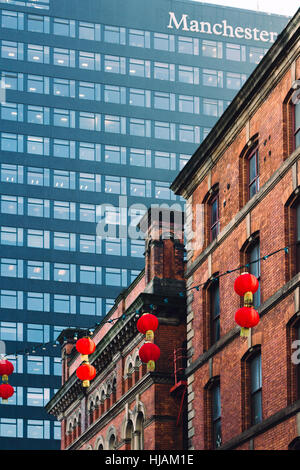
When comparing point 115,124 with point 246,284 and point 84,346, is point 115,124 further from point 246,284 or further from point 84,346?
point 246,284

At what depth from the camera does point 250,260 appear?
3762cm

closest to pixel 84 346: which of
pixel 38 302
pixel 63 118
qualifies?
pixel 38 302

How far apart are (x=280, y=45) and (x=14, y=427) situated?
69.3 metres

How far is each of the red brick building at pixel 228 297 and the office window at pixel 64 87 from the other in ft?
192

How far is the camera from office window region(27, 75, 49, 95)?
10881 centimetres

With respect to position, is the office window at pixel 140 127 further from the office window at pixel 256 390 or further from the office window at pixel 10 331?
the office window at pixel 256 390

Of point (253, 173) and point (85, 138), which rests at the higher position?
point (85, 138)

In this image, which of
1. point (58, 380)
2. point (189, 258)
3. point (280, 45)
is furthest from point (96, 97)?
point (280, 45)

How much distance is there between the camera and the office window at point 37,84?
109 metres

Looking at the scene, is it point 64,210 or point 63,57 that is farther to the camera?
point 63,57

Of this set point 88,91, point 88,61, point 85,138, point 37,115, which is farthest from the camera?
point 88,61

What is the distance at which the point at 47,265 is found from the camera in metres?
103

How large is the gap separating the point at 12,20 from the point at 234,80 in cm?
2387

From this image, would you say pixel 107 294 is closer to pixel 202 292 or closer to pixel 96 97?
pixel 96 97
